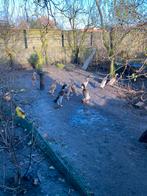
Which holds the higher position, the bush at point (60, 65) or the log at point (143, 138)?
the bush at point (60, 65)

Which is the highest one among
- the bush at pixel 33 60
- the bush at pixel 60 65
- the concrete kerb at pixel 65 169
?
the bush at pixel 33 60

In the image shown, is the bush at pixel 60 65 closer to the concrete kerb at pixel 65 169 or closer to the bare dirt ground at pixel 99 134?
the bare dirt ground at pixel 99 134

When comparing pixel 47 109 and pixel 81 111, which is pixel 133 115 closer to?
pixel 81 111

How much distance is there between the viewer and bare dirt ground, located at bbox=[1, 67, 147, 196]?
5.96 m

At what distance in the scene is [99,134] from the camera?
8227mm

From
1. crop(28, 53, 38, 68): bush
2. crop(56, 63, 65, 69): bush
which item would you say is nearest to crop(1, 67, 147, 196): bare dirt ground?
crop(28, 53, 38, 68): bush

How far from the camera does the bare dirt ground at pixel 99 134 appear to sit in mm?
5961

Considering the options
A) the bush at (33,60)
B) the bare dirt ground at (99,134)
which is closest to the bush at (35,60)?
the bush at (33,60)

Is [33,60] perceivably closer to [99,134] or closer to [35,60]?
[35,60]

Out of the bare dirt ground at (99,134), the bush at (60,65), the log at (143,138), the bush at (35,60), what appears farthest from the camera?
the bush at (60,65)

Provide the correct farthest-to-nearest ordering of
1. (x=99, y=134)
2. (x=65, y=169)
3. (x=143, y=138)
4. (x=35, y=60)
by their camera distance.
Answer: (x=35, y=60) < (x=99, y=134) < (x=143, y=138) < (x=65, y=169)

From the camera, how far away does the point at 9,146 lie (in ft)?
17.0

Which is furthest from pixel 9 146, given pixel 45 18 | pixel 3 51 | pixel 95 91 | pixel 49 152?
pixel 3 51

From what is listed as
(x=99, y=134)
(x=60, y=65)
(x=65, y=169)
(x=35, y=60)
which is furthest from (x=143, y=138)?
(x=35, y=60)
